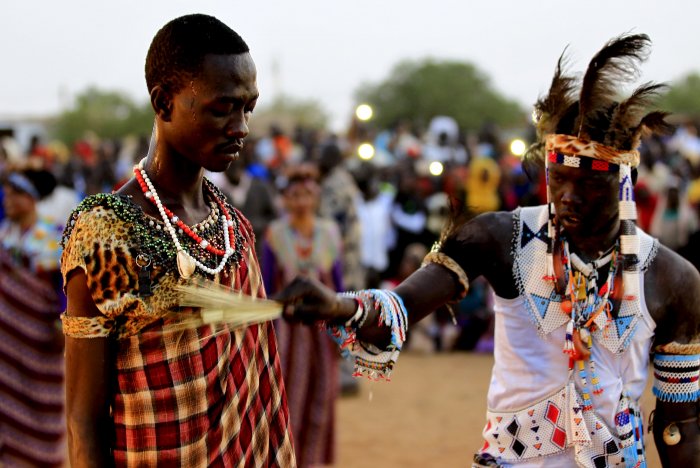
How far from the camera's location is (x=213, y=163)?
7.50ft

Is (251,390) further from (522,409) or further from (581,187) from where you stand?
(581,187)

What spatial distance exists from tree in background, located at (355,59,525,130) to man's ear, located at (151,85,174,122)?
32275 millimetres

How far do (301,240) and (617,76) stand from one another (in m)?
3.55

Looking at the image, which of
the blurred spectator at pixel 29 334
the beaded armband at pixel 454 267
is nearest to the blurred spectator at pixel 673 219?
the blurred spectator at pixel 29 334

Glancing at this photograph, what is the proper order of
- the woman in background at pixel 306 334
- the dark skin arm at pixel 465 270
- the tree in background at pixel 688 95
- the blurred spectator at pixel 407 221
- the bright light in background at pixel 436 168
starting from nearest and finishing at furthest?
1. the dark skin arm at pixel 465 270
2. the bright light in background at pixel 436 168
3. the woman in background at pixel 306 334
4. the blurred spectator at pixel 407 221
5. the tree in background at pixel 688 95

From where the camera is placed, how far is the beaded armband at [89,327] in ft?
7.02

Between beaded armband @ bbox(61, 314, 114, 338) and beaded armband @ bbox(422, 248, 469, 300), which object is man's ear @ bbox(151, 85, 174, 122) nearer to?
beaded armband @ bbox(61, 314, 114, 338)

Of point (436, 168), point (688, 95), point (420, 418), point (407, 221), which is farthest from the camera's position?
point (688, 95)

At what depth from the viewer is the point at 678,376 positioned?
2.87 meters

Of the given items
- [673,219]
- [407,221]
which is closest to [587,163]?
[673,219]

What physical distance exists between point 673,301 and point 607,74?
786 mm

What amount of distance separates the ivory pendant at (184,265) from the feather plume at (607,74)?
1.34 meters

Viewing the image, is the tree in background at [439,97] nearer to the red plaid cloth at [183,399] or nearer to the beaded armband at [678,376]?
the beaded armband at [678,376]

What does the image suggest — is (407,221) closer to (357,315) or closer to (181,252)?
(357,315)
